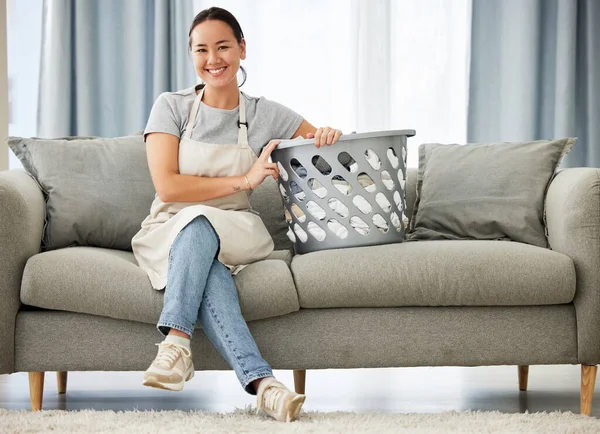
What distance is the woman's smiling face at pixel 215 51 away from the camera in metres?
2.26

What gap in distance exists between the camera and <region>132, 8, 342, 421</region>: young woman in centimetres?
189

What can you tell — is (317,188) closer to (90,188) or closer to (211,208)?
(211,208)

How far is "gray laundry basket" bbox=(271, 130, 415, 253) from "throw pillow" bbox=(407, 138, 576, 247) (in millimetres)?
350

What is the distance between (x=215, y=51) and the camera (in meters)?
2.26

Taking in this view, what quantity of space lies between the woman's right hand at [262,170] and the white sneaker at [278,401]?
1.88 ft

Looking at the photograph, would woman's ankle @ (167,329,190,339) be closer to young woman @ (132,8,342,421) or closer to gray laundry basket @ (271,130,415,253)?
young woman @ (132,8,342,421)

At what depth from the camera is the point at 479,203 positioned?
2.54 metres

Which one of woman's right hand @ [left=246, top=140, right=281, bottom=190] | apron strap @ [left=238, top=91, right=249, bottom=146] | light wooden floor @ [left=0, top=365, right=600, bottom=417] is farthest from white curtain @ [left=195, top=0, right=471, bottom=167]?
woman's right hand @ [left=246, top=140, right=281, bottom=190]

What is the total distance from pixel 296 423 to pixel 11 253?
2.90 ft

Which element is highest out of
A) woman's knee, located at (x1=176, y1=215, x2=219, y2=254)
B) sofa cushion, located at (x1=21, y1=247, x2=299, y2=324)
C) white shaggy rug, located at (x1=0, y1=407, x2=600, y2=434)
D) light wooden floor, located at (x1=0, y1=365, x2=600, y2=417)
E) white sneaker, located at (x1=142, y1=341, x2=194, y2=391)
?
woman's knee, located at (x1=176, y1=215, x2=219, y2=254)

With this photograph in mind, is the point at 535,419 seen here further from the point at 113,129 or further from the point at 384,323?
the point at 113,129

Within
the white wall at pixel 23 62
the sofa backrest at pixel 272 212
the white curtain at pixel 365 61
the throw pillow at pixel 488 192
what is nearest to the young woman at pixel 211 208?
the sofa backrest at pixel 272 212

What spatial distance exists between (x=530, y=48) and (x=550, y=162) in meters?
1.49

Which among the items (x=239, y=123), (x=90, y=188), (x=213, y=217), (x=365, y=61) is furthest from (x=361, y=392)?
(x=365, y=61)
